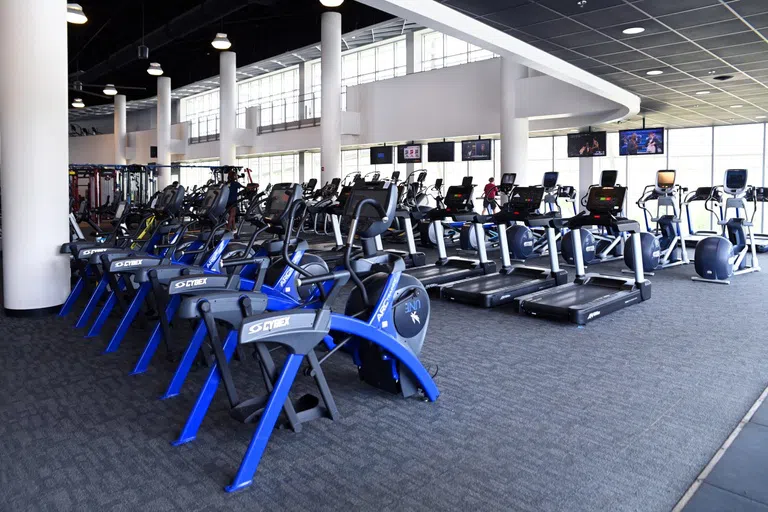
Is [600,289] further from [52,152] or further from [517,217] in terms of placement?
[52,152]

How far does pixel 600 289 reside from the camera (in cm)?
586

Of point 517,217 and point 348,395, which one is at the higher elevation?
point 517,217

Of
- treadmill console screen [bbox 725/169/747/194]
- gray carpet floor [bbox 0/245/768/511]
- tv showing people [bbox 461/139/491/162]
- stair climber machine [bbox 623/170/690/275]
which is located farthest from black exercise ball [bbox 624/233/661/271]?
tv showing people [bbox 461/139/491/162]

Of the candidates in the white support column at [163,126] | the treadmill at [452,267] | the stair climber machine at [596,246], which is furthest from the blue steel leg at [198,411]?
the white support column at [163,126]

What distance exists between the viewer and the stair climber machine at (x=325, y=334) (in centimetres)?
232

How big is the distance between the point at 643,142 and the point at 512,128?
2843mm

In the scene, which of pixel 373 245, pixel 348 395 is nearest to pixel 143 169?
pixel 373 245

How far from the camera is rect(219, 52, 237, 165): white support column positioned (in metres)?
17.2

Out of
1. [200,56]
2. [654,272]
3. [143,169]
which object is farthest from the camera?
[200,56]

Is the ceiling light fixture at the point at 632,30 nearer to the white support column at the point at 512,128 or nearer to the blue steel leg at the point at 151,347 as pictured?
the white support column at the point at 512,128

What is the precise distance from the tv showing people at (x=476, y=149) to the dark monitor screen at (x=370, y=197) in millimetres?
10500

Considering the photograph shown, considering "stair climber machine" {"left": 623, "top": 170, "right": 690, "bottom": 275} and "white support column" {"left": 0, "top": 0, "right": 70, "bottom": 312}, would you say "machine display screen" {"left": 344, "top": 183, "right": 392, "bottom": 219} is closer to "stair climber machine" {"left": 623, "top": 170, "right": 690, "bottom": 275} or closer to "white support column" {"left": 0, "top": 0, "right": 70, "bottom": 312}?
"white support column" {"left": 0, "top": 0, "right": 70, "bottom": 312}

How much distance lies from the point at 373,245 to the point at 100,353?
206cm

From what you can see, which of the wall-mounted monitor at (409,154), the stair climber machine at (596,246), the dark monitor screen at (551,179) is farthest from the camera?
the wall-mounted monitor at (409,154)
